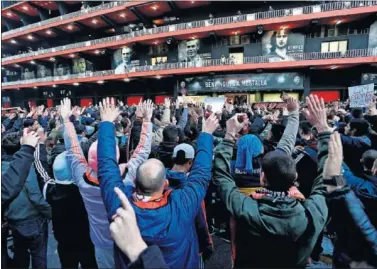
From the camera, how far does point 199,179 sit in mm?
1646

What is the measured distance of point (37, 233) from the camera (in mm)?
2398

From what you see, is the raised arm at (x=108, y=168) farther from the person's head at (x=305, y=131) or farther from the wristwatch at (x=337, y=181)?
the person's head at (x=305, y=131)

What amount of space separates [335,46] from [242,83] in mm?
7028

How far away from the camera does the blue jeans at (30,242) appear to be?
2346mm

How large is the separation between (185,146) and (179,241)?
1.03 meters

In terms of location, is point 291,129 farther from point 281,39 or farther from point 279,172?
point 281,39

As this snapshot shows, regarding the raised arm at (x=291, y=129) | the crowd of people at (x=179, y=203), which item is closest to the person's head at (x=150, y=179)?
the crowd of people at (x=179, y=203)

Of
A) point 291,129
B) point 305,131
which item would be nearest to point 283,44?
point 305,131

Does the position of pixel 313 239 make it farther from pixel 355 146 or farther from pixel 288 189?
pixel 355 146

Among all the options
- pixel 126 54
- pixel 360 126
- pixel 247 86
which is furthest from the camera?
pixel 126 54

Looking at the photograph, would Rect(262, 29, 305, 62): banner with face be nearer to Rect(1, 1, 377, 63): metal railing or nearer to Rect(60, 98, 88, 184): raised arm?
Rect(1, 1, 377, 63): metal railing

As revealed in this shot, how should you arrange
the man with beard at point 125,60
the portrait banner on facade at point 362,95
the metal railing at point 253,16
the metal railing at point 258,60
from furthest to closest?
the man with beard at point 125,60 → the metal railing at point 258,60 → the metal railing at point 253,16 → the portrait banner on facade at point 362,95

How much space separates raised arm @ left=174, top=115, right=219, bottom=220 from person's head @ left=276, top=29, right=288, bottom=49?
19.1 metres

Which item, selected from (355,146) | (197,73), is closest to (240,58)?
(197,73)
